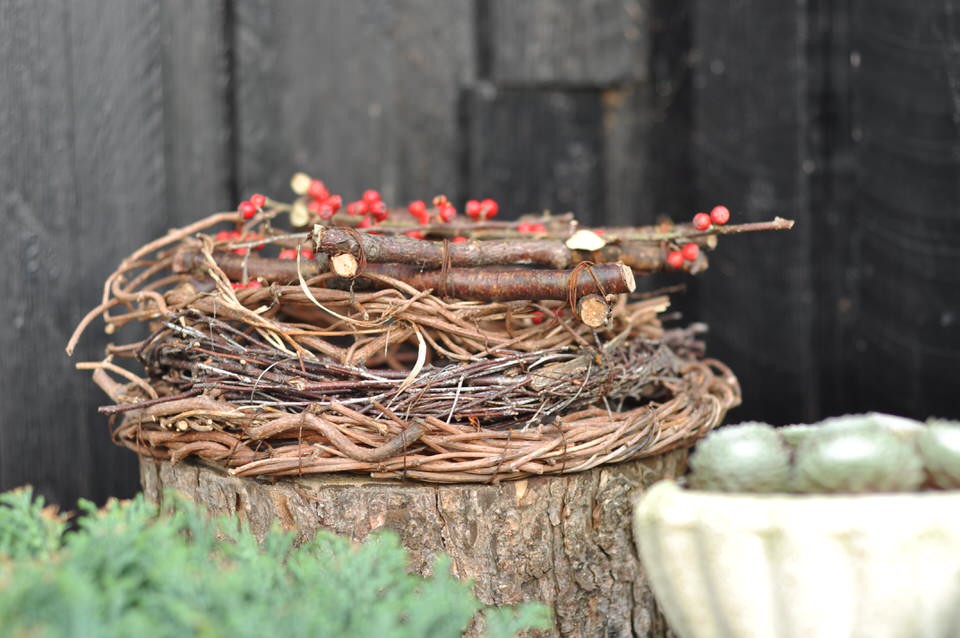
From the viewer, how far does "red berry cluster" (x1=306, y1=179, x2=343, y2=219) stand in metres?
1.59

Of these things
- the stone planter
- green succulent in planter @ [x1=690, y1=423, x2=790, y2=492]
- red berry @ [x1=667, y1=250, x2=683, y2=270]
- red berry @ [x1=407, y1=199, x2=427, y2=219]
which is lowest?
the stone planter

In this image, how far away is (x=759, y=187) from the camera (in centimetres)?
227

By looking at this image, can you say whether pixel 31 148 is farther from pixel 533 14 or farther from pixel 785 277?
pixel 785 277

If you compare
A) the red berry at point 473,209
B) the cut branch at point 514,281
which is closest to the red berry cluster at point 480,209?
the red berry at point 473,209

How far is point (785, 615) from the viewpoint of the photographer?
3.39 ft

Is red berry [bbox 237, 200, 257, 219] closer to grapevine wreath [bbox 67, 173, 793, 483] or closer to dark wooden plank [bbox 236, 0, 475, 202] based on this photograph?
grapevine wreath [bbox 67, 173, 793, 483]

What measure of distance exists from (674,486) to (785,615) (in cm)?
17

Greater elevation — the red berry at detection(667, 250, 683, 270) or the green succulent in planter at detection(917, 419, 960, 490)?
the red berry at detection(667, 250, 683, 270)

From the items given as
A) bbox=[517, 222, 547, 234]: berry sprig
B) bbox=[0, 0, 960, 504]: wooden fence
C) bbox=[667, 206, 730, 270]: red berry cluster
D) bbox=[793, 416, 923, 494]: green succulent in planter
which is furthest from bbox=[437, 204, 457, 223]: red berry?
bbox=[793, 416, 923, 494]: green succulent in planter

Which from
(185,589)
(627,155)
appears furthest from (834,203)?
(185,589)

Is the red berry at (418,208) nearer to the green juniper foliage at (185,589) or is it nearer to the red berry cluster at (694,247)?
the red berry cluster at (694,247)

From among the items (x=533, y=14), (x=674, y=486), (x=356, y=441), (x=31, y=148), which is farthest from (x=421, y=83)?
(x=674, y=486)

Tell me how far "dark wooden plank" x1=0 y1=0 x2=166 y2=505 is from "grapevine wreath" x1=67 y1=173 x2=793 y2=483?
421 mm

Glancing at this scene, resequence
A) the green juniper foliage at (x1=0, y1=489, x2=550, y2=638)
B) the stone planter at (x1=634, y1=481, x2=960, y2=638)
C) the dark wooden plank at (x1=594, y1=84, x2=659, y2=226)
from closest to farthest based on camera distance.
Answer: the green juniper foliage at (x1=0, y1=489, x2=550, y2=638) → the stone planter at (x1=634, y1=481, x2=960, y2=638) → the dark wooden plank at (x1=594, y1=84, x2=659, y2=226)
